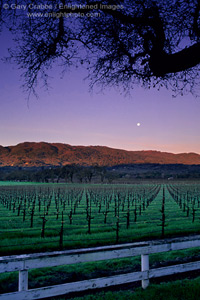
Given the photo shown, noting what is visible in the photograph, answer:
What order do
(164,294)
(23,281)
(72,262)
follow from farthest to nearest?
(164,294) < (72,262) < (23,281)

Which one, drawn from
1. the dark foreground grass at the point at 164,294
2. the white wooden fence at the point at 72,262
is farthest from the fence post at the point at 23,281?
the dark foreground grass at the point at 164,294

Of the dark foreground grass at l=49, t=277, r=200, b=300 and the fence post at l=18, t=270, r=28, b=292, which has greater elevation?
the fence post at l=18, t=270, r=28, b=292

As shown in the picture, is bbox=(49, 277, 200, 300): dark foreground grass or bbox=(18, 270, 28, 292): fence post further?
bbox=(49, 277, 200, 300): dark foreground grass

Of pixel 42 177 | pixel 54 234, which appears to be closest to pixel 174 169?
pixel 42 177

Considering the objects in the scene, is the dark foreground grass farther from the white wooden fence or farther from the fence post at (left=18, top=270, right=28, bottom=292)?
the fence post at (left=18, top=270, right=28, bottom=292)

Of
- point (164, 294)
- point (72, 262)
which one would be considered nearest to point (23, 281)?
point (72, 262)

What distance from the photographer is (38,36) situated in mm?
5172

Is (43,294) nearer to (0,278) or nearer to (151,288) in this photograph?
(151,288)

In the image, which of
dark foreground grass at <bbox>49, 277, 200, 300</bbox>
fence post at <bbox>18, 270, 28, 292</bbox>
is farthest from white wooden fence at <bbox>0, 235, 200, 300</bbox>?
dark foreground grass at <bbox>49, 277, 200, 300</bbox>

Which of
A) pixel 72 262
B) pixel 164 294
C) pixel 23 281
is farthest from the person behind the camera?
pixel 164 294

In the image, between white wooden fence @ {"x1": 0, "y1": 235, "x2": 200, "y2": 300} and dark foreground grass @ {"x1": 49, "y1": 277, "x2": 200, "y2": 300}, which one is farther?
dark foreground grass @ {"x1": 49, "y1": 277, "x2": 200, "y2": 300}

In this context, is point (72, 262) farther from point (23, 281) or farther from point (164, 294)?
point (164, 294)

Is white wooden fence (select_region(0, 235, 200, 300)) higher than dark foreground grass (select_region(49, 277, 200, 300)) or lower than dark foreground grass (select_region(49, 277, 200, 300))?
higher

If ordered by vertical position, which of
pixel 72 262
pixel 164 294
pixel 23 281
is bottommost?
pixel 164 294
